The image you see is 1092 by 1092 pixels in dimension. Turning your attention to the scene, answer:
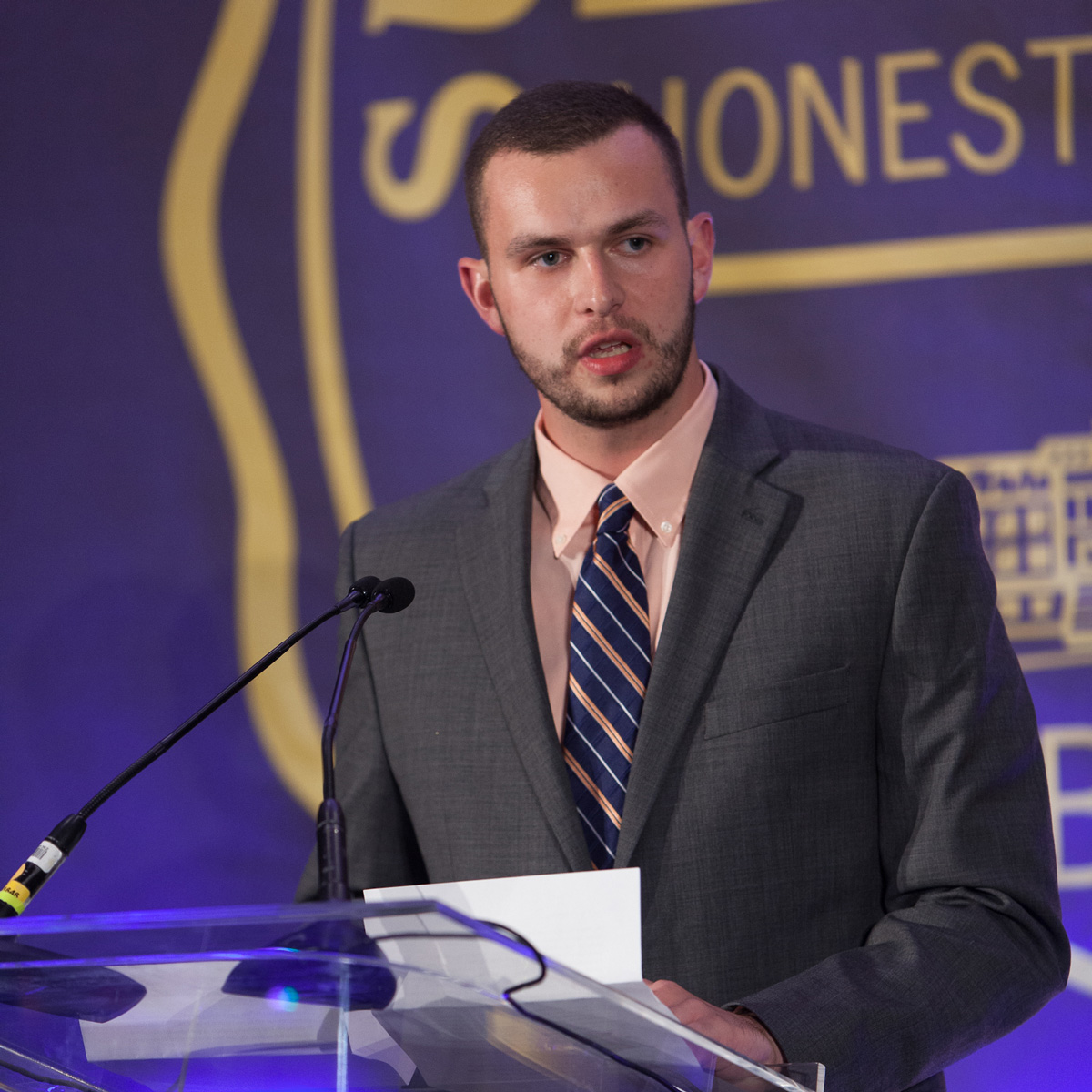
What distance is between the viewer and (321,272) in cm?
287

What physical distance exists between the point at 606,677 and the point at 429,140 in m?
1.48

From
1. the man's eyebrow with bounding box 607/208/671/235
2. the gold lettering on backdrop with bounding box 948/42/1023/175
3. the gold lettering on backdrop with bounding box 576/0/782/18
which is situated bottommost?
the man's eyebrow with bounding box 607/208/671/235

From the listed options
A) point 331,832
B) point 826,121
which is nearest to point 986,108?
point 826,121

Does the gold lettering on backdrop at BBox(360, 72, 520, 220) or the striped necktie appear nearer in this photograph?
the striped necktie

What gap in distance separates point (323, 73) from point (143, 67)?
405mm

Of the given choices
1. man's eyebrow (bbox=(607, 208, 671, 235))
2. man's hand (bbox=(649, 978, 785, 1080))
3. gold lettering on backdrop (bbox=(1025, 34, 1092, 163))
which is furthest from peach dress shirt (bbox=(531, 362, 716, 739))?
gold lettering on backdrop (bbox=(1025, 34, 1092, 163))

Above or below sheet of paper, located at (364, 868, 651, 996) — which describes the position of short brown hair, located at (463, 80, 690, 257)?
above

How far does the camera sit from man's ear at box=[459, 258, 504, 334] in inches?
82.2

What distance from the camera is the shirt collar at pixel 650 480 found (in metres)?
1.93

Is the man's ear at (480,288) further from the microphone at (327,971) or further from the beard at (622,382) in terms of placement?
the microphone at (327,971)

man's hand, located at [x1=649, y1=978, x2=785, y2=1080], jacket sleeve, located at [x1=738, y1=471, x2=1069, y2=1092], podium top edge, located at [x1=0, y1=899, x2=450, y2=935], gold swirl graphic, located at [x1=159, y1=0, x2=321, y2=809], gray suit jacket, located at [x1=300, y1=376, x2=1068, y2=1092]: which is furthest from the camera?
gold swirl graphic, located at [x1=159, y1=0, x2=321, y2=809]

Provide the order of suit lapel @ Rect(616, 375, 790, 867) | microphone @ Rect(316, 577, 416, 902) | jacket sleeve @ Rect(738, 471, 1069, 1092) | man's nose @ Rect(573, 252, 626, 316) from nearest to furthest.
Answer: microphone @ Rect(316, 577, 416, 902), jacket sleeve @ Rect(738, 471, 1069, 1092), suit lapel @ Rect(616, 375, 790, 867), man's nose @ Rect(573, 252, 626, 316)

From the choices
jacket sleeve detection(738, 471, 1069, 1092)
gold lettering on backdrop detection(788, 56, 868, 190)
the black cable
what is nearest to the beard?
jacket sleeve detection(738, 471, 1069, 1092)

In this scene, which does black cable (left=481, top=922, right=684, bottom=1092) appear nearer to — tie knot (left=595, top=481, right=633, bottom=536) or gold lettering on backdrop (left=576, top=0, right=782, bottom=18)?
tie knot (left=595, top=481, right=633, bottom=536)
